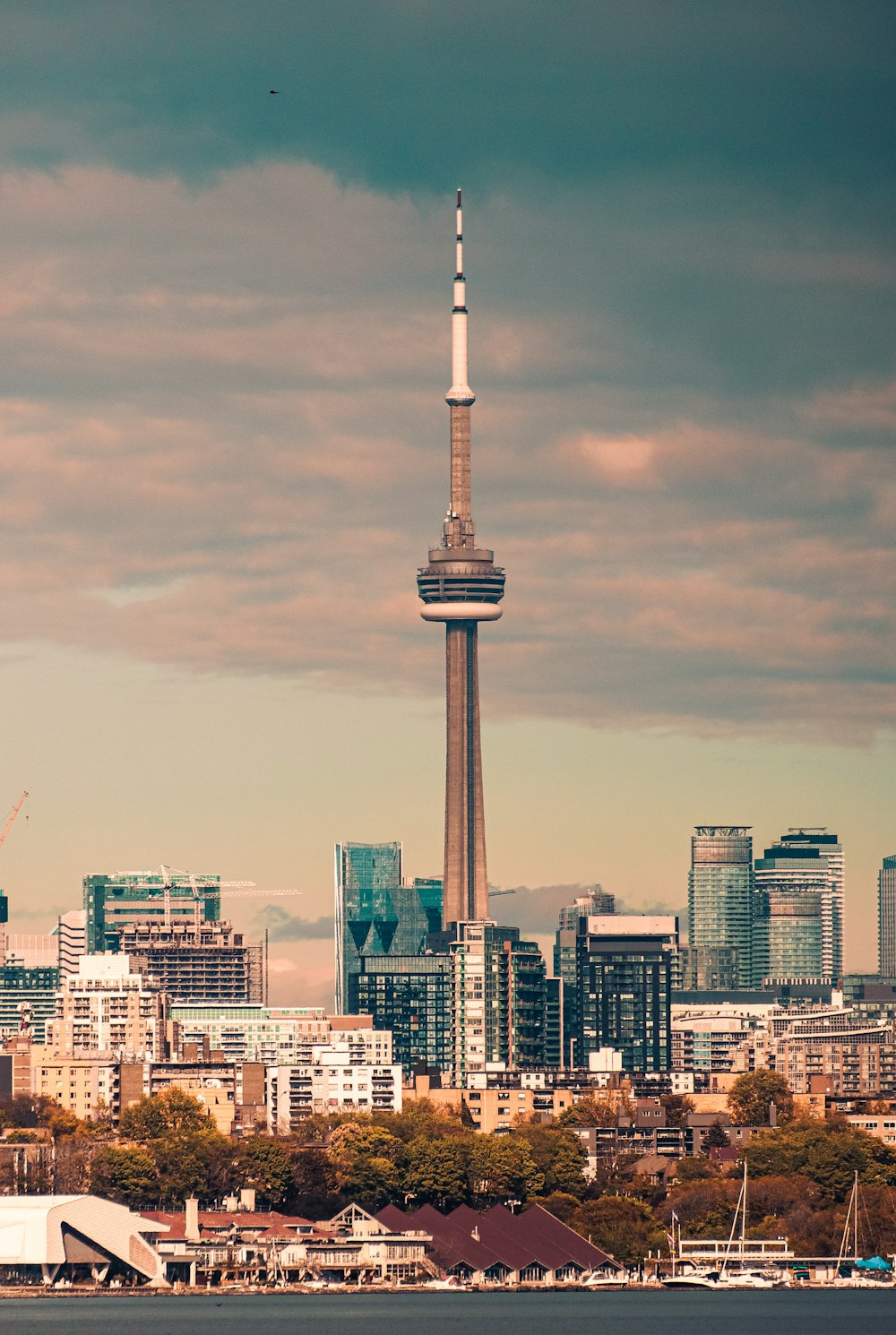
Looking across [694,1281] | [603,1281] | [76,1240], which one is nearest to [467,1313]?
[603,1281]

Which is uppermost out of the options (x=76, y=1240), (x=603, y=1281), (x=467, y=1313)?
(x=76, y=1240)

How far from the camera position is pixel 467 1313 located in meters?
177

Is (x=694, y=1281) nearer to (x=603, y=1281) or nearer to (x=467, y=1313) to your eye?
(x=603, y=1281)

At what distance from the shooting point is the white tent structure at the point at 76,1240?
192625 mm

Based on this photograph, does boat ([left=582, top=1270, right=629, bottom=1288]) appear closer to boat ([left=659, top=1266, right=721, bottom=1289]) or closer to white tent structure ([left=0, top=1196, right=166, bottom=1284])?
boat ([left=659, top=1266, right=721, bottom=1289])

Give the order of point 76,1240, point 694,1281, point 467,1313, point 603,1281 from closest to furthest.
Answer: point 467,1313 < point 76,1240 < point 694,1281 < point 603,1281

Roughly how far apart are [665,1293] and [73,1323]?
42243mm

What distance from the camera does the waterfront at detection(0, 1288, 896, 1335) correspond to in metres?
166

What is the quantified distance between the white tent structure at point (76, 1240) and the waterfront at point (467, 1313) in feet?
13.7

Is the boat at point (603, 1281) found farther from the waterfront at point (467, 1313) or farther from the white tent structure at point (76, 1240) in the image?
the white tent structure at point (76, 1240)

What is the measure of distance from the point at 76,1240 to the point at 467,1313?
29.0 m

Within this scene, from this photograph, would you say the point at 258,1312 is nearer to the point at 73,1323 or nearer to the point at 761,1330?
the point at 73,1323

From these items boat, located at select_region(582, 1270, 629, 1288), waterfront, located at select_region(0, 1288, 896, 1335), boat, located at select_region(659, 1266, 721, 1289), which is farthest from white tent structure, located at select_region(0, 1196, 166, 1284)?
boat, located at select_region(659, 1266, 721, 1289)

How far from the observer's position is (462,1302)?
185250mm
